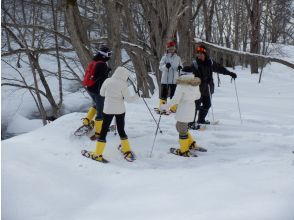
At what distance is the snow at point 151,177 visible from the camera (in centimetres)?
432

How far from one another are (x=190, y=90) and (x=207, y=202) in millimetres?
2563

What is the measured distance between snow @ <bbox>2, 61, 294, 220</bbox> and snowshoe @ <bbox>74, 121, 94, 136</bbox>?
12 centimetres

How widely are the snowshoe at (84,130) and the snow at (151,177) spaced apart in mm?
117


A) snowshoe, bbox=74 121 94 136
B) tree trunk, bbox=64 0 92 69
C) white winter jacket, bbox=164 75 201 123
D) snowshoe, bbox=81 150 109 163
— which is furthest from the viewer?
tree trunk, bbox=64 0 92 69

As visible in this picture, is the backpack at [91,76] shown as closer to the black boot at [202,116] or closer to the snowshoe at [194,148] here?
the snowshoe at [194,148]

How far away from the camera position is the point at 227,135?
25.2ft

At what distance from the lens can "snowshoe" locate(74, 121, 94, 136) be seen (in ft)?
23.7

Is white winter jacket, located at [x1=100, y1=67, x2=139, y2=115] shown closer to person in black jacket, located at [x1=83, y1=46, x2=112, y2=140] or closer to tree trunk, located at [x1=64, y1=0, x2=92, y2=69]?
person in black jacket, located at [x1=83, y1=46, x2=112, y2=140]

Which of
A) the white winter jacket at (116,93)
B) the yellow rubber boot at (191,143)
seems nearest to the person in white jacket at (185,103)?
the yellow rubber boot at (191,143)

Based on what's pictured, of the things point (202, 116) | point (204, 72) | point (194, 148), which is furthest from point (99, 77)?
point (202, 116)

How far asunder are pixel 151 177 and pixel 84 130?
7.26 feet

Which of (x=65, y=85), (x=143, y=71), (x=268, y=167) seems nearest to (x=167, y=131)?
(x=268, y=167)

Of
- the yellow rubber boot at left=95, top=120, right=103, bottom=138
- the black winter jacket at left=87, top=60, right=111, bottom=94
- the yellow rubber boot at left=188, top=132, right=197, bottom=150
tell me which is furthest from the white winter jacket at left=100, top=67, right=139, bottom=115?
the yellow rubber boot at left=188, top=132, right=197, bottom=150

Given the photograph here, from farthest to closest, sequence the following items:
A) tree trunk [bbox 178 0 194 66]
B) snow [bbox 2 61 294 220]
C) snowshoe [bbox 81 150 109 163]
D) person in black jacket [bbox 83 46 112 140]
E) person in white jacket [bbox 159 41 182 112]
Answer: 1. tree trunk [bbox 178 0 194 66]
2. person in white jacket [bbox 159 41 182 112]
3. person in black jacket [bbox 83 46 112 140]
4. snowshoe [bbox 81 150 109 163]
5. snow [bbox 2 61 294 220]
